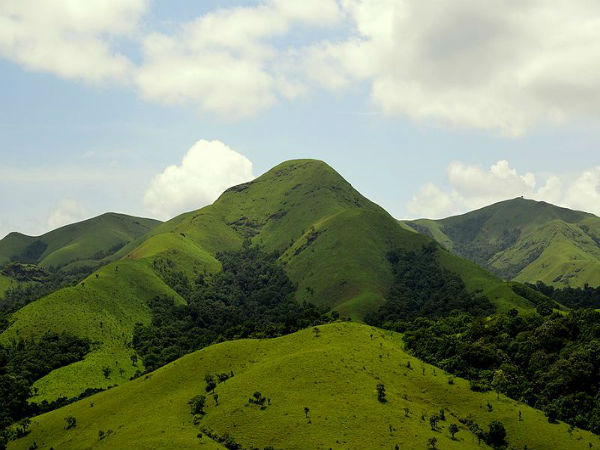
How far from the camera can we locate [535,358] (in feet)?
539

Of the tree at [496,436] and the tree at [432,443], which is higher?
the tree at [432,443]

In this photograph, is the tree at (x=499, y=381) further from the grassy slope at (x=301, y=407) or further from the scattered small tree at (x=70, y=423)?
the scattered small tree at (x=70, y=423)

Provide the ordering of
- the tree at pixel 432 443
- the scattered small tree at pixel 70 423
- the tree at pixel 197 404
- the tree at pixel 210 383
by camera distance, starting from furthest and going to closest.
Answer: the scattered small tree at pixel 70 423 → the tree at pixel 210 383 → the tree at pixel 197 404 → the tree at pixel 432 443

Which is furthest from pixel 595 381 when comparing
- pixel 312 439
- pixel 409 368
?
pixel 312 439

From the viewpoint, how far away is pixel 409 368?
5965 inches

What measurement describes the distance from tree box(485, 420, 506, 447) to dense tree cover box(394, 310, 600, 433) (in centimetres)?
1906

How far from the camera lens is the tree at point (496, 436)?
11869 cm

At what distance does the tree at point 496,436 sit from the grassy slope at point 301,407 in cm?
225

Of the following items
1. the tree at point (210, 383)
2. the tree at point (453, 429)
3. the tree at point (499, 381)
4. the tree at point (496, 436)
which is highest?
the tree at point (210, 383)

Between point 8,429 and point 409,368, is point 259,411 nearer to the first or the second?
point 409,368

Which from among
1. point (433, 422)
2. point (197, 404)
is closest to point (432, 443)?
Answer: point (433, 422)

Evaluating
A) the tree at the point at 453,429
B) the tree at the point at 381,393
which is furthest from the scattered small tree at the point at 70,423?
the tree at the point at 453,429

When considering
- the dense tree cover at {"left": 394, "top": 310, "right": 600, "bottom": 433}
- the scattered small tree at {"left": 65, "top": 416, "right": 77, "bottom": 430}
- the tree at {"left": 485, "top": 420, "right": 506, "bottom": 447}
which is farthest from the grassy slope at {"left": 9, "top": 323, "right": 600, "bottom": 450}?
the dense tree cover at {"left": 394, "top": 310, "right": 600, "bottom": 433}

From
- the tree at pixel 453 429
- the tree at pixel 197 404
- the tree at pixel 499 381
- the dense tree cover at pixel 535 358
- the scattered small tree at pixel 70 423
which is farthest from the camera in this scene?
the tree at pixel 499 381
